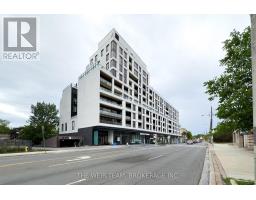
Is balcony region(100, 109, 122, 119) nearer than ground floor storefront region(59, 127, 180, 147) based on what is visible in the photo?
No

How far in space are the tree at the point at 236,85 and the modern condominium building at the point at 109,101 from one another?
4007 cm

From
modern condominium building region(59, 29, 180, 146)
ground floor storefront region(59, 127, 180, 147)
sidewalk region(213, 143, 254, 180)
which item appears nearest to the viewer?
sidewalk region(213, 143, 254, 180)

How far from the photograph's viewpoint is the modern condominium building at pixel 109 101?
54.4 meters

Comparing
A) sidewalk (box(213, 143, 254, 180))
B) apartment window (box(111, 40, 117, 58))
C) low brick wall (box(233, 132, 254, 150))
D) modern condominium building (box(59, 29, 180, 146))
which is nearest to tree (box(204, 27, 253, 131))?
sidewalk (box(213, 143, 254, 180))

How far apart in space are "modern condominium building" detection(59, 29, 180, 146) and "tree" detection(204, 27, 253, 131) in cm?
4007

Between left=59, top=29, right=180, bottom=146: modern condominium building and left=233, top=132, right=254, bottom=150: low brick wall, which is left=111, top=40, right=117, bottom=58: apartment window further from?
left=233, top=132, right=254, bottom=150: low brick wall

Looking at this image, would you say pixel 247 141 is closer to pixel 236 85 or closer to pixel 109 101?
pixel 236 85

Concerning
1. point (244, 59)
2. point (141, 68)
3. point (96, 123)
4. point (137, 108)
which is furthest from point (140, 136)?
point (244, 59)

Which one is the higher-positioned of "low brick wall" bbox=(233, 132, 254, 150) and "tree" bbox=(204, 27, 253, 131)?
"tree" bbox=(204, 27, 253, 131)

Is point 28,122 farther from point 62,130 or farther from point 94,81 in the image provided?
point 94,81

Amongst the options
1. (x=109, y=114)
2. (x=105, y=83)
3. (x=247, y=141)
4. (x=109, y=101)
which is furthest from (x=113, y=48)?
(x=247, y=141)

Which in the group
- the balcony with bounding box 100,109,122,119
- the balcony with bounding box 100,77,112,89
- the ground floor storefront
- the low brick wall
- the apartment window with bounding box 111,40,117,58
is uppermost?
the apartment window with bounding box 111,40,117,58

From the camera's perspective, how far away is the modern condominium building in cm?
5439

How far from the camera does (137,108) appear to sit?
7675 cm
